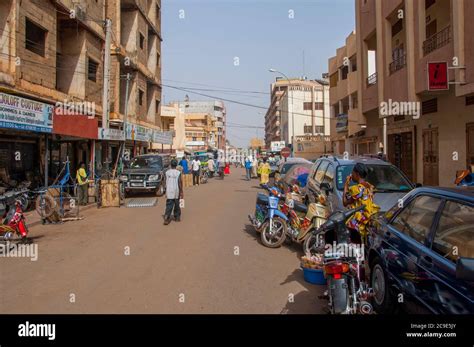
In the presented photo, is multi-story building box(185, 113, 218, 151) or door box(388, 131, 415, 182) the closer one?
door box(388, 131, 415, 182)

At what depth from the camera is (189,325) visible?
3900 millimetres

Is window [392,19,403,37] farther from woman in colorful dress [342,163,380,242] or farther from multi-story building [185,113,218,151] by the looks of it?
multi-story building [185,113,218,151]

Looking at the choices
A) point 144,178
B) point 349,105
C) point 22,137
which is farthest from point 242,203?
point 349,105

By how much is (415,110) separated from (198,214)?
8.88 metres

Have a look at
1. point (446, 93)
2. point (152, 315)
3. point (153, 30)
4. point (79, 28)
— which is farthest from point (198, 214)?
point (153, 30)

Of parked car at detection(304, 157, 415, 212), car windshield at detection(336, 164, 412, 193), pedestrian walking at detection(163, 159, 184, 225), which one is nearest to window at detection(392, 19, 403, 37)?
parked car at detection(304, 157, 415, 212)

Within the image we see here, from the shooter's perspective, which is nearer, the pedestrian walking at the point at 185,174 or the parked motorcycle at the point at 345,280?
the parked motorcycle at the point at 345,280

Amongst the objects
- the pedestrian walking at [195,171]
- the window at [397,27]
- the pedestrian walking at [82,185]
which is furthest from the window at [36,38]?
the window at [397,27]

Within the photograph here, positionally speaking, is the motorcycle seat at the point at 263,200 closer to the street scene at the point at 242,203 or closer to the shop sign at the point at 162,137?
the street scene at the point at 242,203

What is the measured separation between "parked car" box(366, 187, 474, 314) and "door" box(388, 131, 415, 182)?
49.2ft

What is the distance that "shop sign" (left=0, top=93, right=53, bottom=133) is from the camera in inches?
414

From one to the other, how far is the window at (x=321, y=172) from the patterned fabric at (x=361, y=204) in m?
3.47

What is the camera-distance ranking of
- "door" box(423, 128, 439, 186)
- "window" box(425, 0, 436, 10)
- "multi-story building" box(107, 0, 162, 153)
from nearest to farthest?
"window" box(425, 0, 436, 10) < "door" box(423, 128, 439, 186) < "multi-story building" box(107, 0, 162, 153)

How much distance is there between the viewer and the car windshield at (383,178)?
7855 mm
